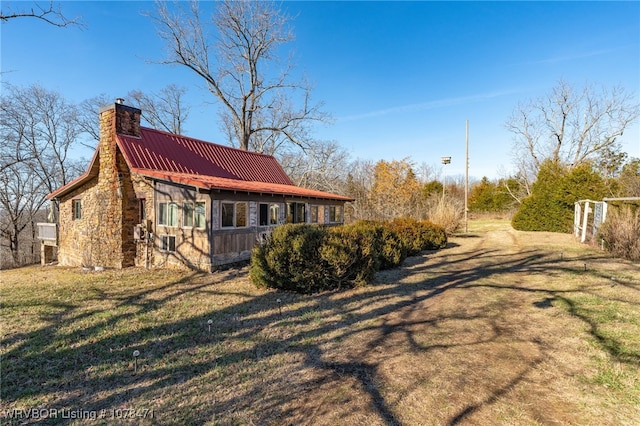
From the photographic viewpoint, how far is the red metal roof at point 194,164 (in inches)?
409

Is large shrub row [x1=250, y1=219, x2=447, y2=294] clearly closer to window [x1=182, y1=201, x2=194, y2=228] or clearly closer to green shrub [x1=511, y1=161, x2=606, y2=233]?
window [x1=182, y1=201, x2=194, y2=228]

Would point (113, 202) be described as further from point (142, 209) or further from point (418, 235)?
point (418, 235)

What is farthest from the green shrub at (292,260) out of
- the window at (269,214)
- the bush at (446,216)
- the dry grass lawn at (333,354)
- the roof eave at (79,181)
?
the bush at (446,216)

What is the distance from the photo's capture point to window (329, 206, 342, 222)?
16472 millimetres

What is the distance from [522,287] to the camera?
7.18m

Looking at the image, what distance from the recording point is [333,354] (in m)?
4.06

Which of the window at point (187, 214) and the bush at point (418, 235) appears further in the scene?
the bush at point (418, 235)

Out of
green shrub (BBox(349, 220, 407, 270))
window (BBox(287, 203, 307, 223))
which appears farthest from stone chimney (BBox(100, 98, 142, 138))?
green shrub (BBox(349, 220, 407, 270))

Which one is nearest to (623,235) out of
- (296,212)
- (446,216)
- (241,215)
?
(446,216)

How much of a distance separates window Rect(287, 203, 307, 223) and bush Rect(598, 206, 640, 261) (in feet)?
39.2

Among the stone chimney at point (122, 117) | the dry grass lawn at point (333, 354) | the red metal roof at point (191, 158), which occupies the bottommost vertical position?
the dry grass lawn at point (333, 354)

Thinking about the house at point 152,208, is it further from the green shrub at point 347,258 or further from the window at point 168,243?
the green shrub at point 347,258

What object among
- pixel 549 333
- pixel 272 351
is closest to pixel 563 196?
pixel 549 333

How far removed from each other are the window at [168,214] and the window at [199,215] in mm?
943
